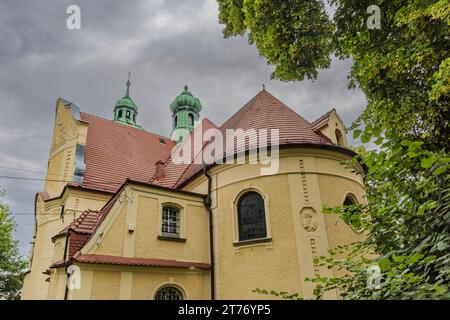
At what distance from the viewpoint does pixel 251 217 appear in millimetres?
10578

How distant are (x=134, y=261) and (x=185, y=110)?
2549cm

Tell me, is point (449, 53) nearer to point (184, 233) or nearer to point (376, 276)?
point (376, 276)

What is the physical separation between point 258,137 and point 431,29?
672cm

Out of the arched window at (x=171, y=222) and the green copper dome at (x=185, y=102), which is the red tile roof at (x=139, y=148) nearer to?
the arched window at (x=171, y=222)

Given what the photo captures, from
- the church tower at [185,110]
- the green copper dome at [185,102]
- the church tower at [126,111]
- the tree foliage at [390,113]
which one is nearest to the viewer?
the tree foliage at [390,113]

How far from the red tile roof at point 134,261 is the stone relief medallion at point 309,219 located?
346cm

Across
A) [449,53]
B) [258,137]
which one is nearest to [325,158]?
[258,137]

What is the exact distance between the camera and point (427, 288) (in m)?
2.16

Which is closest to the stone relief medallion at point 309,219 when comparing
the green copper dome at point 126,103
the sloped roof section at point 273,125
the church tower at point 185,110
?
the sloped roof section at point 273,125

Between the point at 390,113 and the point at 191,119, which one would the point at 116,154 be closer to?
the point at 390,113

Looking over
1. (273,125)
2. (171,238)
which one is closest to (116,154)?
(171,238)

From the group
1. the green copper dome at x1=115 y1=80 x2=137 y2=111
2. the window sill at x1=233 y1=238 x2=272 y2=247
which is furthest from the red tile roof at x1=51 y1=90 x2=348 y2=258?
the green copper dome at x1=115 y1=80 x2=137 y2=111

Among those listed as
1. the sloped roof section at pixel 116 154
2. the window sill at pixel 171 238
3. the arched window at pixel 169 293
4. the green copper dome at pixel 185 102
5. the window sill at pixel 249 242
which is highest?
the green copper dome at pixel 185 102

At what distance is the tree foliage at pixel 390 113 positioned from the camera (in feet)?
Result: 8.77
